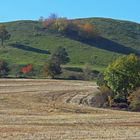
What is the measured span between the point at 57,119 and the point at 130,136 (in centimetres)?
1073

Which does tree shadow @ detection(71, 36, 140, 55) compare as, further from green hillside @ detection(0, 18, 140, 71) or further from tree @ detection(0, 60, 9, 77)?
tree @ detection(0, 60, 9, 77)

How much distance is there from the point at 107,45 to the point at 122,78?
120m

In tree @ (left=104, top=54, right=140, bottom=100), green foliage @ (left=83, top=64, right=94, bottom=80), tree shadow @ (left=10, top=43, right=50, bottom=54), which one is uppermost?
tree shadow @ (left=10, top=43, right=50, bottom=54)

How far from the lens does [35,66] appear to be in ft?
420

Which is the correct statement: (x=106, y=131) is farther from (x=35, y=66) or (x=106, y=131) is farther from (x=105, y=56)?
(x=105, y=56)

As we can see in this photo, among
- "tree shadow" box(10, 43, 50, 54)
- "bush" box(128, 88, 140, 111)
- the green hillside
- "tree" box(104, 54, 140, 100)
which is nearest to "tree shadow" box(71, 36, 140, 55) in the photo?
the green hillside

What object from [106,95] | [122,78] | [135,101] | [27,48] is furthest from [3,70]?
[135,101]

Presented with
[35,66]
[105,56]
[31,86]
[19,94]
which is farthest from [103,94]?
[105,56]

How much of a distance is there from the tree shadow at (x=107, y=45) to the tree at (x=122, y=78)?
10900 cm

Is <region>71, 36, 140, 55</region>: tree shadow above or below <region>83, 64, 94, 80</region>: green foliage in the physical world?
above

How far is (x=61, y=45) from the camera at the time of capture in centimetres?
16900

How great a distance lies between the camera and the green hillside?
148 m

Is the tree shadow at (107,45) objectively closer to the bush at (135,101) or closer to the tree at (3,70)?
the tree at (3,70)

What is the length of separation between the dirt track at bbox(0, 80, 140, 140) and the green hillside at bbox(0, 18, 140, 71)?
266ft
